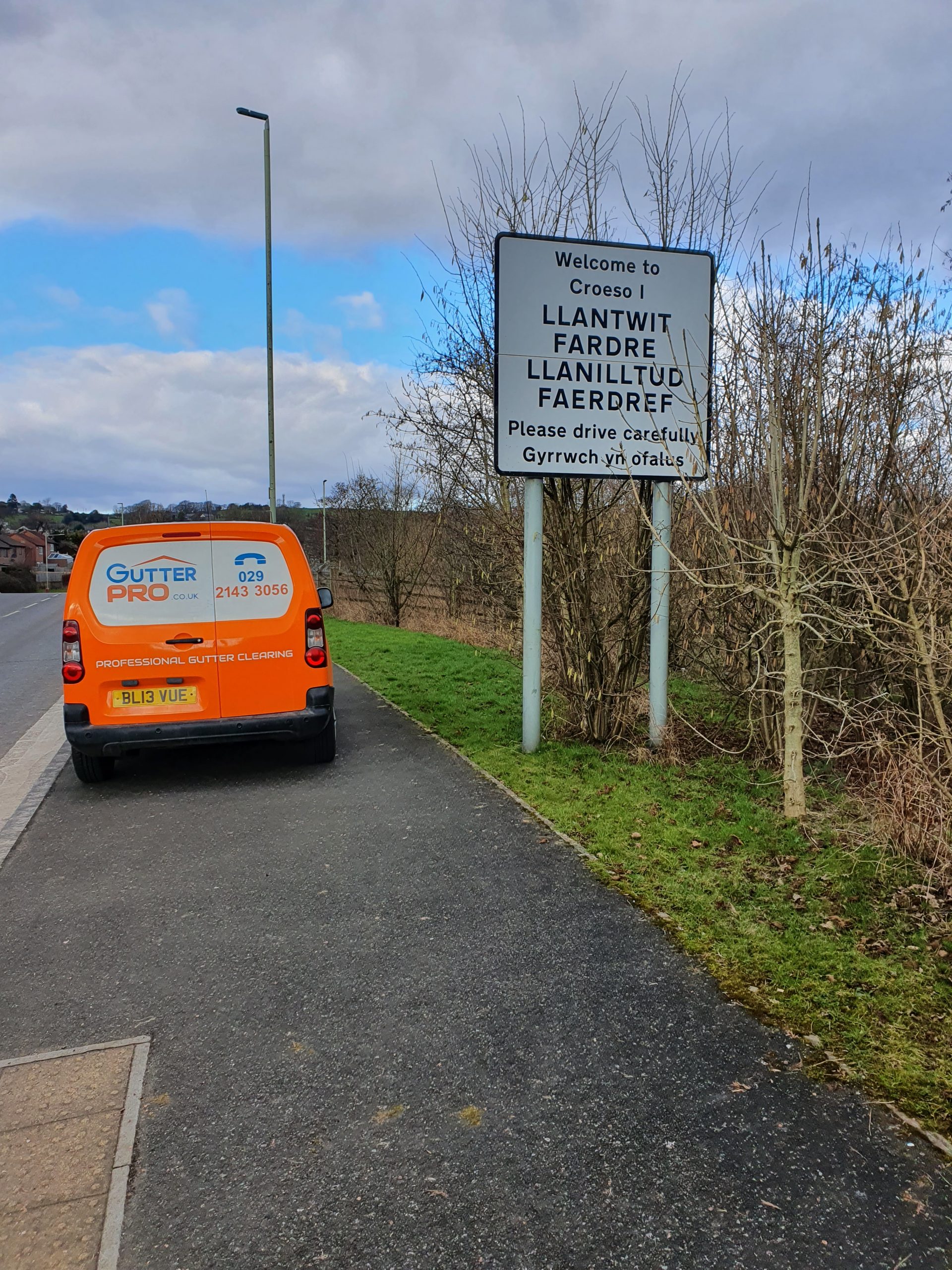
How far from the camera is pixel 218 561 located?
256 inches

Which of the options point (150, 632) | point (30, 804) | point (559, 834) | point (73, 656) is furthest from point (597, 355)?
point (30, 804)

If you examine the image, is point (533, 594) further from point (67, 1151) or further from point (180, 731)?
point (67, 1151)

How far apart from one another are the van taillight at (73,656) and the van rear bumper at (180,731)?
210 millimetres

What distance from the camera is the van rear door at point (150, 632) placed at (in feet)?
20.3

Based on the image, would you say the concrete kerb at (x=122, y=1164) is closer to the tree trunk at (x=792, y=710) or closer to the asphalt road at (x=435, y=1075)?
the asphalt road at (x=435, y=1075)

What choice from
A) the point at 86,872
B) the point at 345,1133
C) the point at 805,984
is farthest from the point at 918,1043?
the point at 86,872

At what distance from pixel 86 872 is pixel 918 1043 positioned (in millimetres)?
4076

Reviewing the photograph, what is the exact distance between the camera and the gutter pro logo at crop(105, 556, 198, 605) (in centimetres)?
630

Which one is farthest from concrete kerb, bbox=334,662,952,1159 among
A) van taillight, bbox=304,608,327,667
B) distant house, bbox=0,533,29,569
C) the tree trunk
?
distant house, bbox=0,533,29,569

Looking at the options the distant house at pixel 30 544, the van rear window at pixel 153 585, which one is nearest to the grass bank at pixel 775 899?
the van rear window at pixel 153 585

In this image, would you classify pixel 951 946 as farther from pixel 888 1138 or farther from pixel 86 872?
pixel 86 872

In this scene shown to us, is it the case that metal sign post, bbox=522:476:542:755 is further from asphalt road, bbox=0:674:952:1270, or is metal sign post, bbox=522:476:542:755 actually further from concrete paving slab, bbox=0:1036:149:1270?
concrete paving slab, bbox=0:1036:149:1270

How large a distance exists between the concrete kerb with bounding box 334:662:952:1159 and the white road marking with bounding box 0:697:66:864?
3.17m

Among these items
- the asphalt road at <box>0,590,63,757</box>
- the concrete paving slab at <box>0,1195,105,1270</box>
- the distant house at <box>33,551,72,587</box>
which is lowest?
the concrete paving slab at <box>0,1195,105,1270</box>
